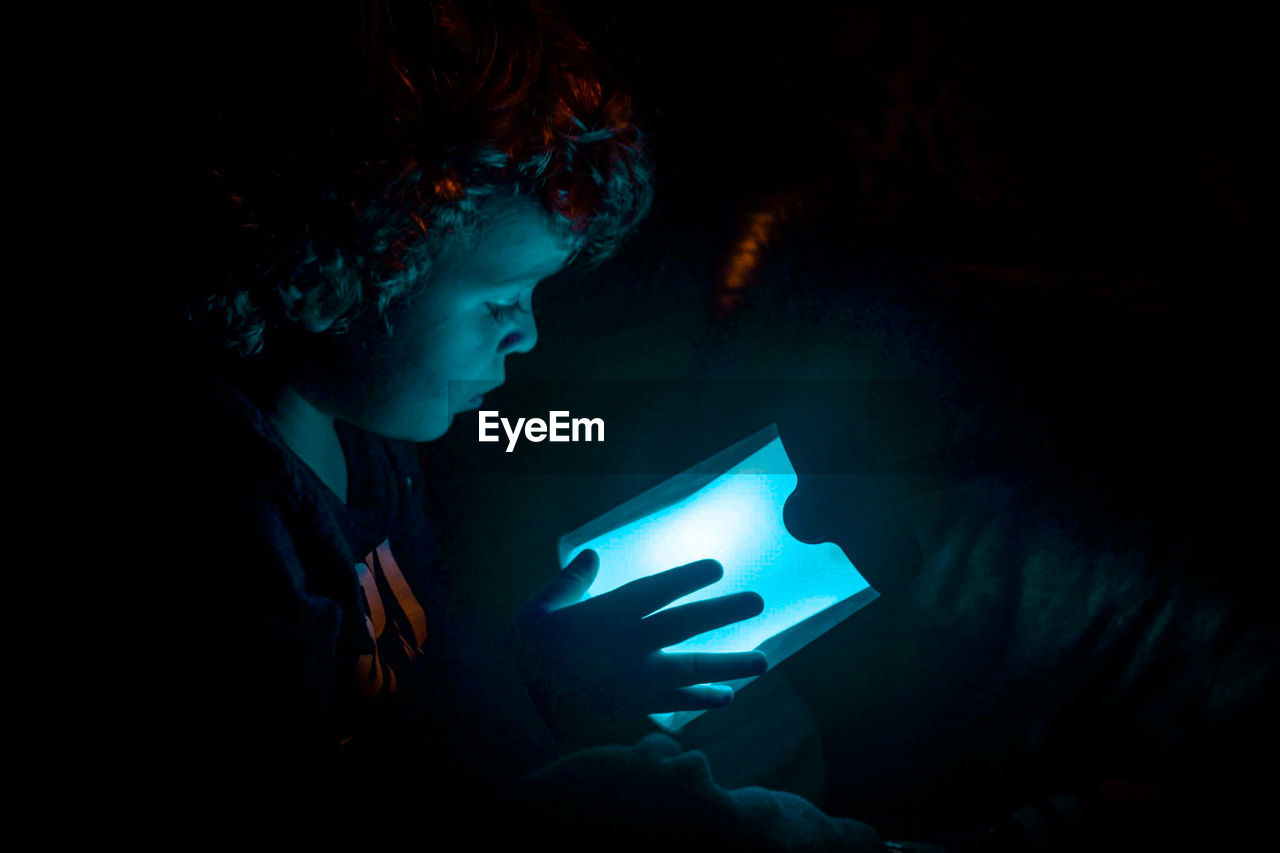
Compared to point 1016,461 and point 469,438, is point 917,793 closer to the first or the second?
point 1016,461

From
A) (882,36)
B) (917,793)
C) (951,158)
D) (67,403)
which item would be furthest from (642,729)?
(882,36)

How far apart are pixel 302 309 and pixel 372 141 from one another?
22 cm

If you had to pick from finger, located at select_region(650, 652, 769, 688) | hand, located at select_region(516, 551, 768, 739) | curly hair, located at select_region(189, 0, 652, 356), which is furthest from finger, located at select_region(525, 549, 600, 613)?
curly hair, located at select_region(189, 0, 652, 356)

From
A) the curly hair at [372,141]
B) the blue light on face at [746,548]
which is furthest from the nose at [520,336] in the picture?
the blue light on face at [746,548]

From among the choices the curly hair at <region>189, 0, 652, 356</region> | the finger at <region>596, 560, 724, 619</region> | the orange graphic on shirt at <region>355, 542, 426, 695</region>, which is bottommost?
the finger at <region>596, 560, 724, 619</region>

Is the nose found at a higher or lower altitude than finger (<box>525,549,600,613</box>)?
higher

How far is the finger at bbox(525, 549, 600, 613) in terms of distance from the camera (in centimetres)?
78

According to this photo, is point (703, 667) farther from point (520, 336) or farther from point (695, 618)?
point (520, 336)

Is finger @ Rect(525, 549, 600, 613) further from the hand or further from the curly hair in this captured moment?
the curly hair

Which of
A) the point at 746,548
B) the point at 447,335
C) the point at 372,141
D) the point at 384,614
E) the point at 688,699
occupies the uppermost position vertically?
the point at 372,141

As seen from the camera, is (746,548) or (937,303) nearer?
(746,548)

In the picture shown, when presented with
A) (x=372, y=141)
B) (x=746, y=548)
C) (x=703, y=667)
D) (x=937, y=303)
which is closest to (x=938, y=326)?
(x=937, y=303)

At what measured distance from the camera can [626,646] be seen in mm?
760

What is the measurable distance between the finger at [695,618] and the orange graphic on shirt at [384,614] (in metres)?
0.44
